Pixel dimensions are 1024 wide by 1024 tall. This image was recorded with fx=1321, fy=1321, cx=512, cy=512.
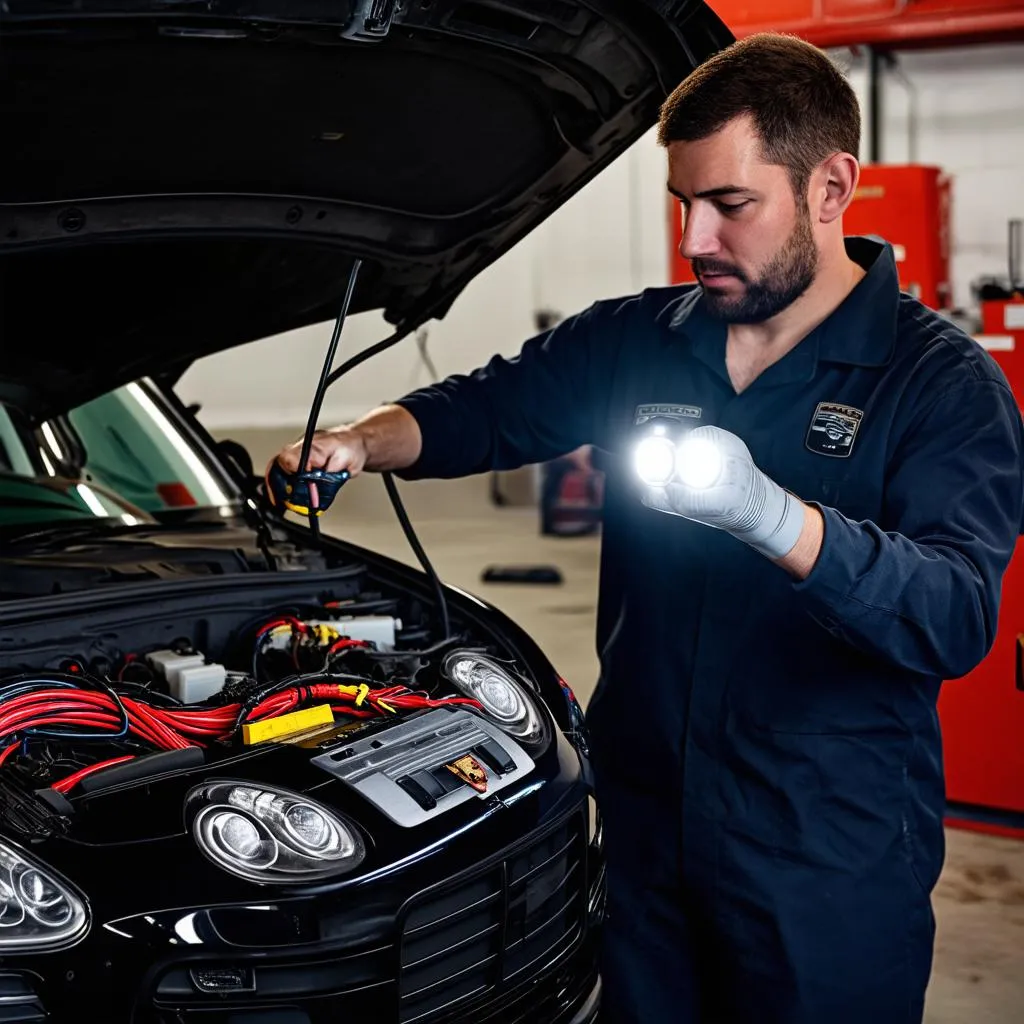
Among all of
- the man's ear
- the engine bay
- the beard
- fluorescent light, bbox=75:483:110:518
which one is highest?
the man's ear

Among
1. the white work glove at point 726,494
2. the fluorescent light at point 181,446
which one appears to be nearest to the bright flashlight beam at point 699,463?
the white work glove at point 726,494

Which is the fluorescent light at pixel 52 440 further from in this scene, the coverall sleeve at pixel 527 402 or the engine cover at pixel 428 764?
the engine cover at pixel 428 764

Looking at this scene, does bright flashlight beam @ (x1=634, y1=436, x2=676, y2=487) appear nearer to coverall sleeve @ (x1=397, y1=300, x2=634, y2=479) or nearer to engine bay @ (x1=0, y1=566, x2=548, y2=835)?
engine bay @ (x1=0, y1=566, x2=548, y2=835)

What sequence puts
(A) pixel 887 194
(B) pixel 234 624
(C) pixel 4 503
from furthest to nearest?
(A) pixel 887 194
(C) pixel 4 503
(B) pixel 234 624

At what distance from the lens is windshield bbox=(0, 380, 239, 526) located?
2.34 metres

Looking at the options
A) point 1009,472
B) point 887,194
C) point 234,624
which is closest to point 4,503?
point 234,624

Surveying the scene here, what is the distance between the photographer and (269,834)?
56.4 inches

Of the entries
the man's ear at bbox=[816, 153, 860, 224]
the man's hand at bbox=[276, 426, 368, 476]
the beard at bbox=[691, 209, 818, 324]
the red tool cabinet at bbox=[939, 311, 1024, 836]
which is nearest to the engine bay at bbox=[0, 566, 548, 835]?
the man's hand at bbox=[276, 426, 368, 476]

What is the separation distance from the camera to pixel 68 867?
4.33ft

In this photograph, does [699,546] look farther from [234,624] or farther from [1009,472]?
[234,624]

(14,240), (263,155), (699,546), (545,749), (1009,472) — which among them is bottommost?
(545,749)

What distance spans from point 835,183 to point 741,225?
13cm

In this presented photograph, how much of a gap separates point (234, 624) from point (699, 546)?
72 cm

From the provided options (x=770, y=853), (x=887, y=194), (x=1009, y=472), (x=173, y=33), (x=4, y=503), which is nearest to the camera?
(x=173, y=33)
